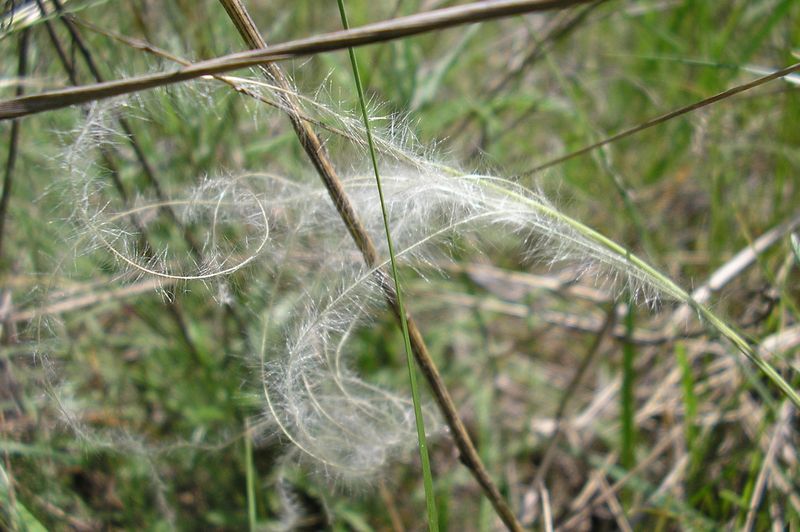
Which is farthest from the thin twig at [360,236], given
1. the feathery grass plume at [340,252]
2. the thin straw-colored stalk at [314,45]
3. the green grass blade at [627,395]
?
the green grass blade at [627,395]

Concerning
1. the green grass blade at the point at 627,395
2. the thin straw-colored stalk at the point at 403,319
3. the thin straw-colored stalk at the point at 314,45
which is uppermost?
the thin straw-colored stalk at the point at 314,45

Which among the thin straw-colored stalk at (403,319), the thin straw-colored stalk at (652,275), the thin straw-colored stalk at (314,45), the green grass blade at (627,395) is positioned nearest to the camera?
the thin straw-colored stalk at (314,45)

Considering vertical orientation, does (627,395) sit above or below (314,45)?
below

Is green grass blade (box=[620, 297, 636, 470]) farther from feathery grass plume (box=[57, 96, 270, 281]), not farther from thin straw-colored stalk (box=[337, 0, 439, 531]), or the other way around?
feathery grass plume (box=[57, 96, 270, 281])

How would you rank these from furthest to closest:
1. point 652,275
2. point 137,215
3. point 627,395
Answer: point 627,395
point 137,215
point 652,275

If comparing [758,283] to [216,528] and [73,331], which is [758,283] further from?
[73,331]

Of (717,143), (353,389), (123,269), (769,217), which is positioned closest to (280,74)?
(123,269)

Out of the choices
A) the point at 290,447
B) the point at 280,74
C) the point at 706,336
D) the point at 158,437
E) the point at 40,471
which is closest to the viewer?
the point at 280,74

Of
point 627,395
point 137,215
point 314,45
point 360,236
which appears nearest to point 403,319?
point 360,236

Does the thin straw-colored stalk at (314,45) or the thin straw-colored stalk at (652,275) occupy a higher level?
the thin straw-colored stalk at (314,45)

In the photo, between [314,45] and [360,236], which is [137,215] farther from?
[314,45]

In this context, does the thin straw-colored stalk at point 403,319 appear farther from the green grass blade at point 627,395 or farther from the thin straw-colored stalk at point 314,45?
the green grass blade at point 627,395
